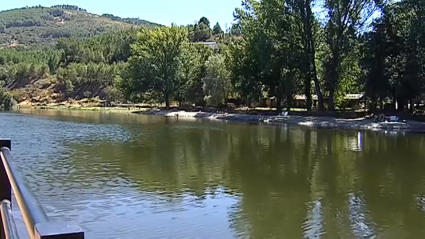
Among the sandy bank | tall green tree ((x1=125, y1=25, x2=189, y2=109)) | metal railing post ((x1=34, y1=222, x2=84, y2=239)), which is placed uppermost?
tall green tree ((x1=125, y1=25, x2=189, y2=109))

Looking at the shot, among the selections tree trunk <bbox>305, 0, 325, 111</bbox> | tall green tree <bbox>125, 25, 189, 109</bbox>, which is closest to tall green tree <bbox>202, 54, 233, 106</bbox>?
tall green tree <bbox>125, 25, 189, 109</bbox>

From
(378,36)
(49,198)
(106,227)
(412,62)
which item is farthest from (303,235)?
(378,36)

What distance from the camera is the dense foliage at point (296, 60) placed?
1676 inches

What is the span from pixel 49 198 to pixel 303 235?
690 cm

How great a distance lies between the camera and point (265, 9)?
166ft

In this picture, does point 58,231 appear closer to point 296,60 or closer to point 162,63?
point 296,60

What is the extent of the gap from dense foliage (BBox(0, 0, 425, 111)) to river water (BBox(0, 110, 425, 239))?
1471cm

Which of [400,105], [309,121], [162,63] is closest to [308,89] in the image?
[309,121]

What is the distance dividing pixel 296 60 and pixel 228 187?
1381 inches

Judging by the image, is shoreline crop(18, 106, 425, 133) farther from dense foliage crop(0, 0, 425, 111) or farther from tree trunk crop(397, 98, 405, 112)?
tree trunk crop(397, 98, 405, 112)

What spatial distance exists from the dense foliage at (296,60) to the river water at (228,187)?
14712mm

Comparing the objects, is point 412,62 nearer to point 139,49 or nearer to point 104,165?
point 104,165

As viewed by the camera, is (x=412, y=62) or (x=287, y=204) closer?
(x=287, y=204)

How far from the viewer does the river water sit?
11.6 metres
